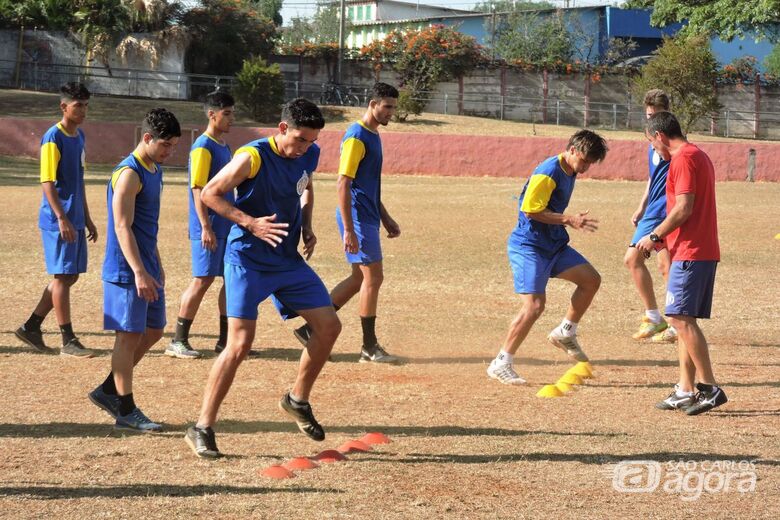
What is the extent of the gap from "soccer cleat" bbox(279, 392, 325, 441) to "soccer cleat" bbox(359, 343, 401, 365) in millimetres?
2527

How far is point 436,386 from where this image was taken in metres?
7.86

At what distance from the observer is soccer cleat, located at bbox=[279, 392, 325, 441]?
20.2ft

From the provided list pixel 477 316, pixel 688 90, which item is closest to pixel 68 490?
pixel 477 316

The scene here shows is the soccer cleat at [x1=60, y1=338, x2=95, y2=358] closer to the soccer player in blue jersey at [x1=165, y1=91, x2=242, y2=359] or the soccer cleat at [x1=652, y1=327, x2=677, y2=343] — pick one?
the soccer player in blue jersey at [x1=165, y1=91, x2=242, y2=359]

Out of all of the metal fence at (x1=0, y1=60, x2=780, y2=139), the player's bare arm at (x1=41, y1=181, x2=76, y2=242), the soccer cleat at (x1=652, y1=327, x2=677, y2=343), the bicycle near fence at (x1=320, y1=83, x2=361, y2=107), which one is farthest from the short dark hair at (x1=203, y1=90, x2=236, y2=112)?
the bicycle near fence at (x1=320, y1=83, x2=361, y2=107)

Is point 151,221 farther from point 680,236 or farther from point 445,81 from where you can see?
point 445,81

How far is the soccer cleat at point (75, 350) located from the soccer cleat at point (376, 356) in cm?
219

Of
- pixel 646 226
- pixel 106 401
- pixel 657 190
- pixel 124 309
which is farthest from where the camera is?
pixel 646 226

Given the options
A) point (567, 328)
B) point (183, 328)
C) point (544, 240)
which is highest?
point (544, 240)

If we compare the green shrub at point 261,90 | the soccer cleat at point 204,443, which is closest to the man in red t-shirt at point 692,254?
the soccer cleat at point 204,443

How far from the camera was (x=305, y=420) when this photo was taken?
6.19 metres

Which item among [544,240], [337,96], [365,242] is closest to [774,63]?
[337,96]

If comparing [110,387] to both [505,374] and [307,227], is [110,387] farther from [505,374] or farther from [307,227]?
[505,374]

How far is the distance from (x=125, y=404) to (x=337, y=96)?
38.4 m
